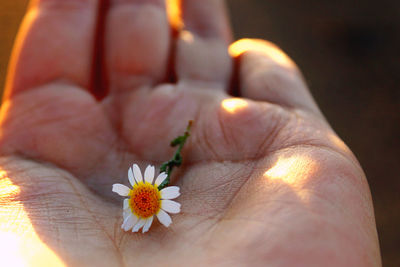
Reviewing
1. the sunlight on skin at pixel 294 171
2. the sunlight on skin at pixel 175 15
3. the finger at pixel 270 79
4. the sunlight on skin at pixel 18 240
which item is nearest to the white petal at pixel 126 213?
the sunlight on skin at pixel 18 240

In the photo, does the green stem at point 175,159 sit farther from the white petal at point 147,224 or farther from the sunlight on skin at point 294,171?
the sunlight on skin at point 294,171

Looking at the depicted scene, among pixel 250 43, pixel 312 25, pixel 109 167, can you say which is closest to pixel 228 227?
pixel 109 167

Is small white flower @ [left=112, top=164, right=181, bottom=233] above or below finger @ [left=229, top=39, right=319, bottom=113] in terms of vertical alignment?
below

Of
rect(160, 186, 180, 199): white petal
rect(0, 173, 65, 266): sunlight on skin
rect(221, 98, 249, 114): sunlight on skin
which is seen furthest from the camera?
rect(221, 98, 249, 114): sunlight on skin

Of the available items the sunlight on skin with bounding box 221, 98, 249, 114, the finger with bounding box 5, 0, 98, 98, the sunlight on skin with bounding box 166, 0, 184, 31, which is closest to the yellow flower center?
the sunlight on skin with bounding box 221, 98, 249, 114

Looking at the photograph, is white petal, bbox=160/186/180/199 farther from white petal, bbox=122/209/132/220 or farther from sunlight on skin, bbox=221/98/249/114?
sunlight on skin, bbox=221/98/249/114

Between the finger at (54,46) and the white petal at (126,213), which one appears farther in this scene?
the finger at (54,46)

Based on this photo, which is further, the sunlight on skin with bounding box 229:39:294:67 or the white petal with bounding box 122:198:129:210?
the sunlight on skin with bounding box 229:39:294:67

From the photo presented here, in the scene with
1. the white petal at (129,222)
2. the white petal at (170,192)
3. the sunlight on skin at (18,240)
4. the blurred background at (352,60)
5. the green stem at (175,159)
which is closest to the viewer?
the sunlight on skin at (18,240)
